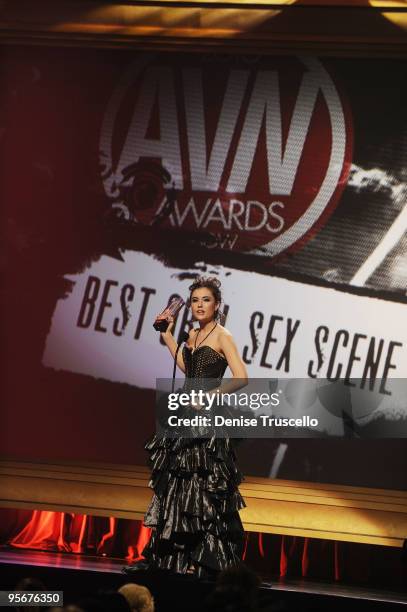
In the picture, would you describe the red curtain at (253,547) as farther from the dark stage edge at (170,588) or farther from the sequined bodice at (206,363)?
the sequined bodice at (206,363)

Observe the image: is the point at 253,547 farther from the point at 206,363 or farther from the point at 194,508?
the point at 206,363

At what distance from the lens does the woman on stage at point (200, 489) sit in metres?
4.44

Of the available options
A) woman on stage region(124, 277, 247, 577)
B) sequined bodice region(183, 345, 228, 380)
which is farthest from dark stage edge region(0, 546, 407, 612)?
sequined bodice region(183, 345, 228, 380)

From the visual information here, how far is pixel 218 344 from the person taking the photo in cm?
459

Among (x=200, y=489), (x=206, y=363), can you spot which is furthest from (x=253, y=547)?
(x=206, y=363)

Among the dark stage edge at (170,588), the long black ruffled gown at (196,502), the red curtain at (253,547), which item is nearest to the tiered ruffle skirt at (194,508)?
the long black ruffled gown at (196,502)

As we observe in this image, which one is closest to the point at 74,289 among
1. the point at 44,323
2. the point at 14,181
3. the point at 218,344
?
the point at 44,323

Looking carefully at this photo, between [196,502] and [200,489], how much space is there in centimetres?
7

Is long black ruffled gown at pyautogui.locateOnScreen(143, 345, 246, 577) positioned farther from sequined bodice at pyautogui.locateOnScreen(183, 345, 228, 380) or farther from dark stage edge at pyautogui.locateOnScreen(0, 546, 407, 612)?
→ dark stage edge at pyautogui.locateOnScreen(0, 546, 407, 612)

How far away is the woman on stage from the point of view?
4.44 metres

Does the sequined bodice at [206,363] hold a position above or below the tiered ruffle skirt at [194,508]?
above

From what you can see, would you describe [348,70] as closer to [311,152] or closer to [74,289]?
[311,152]

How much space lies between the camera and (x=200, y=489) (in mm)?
4480

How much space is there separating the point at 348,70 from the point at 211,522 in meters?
3.05
